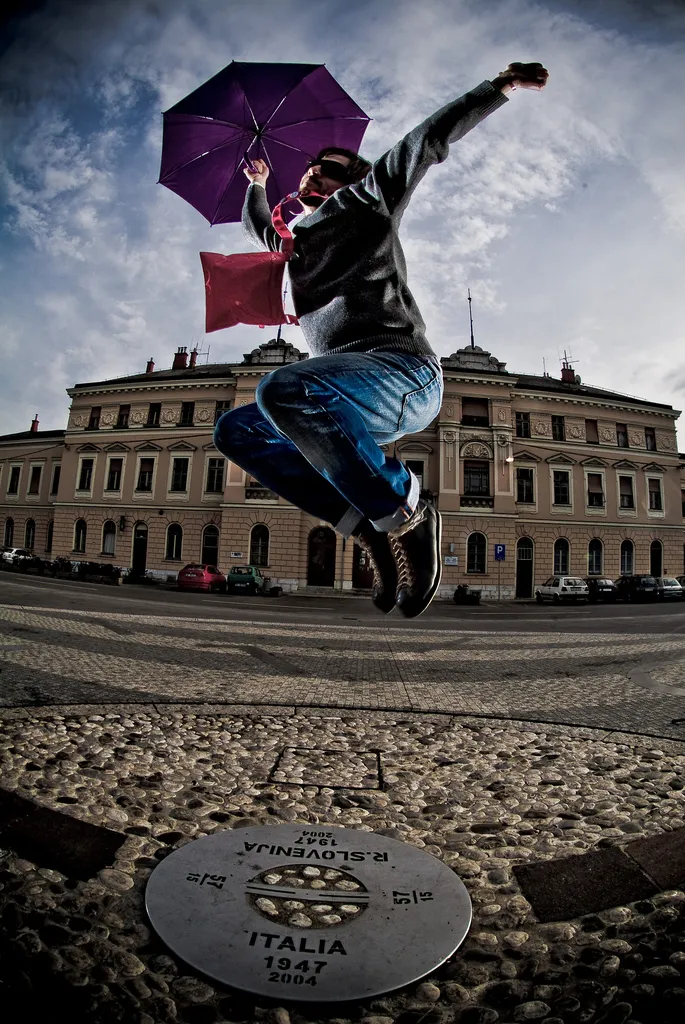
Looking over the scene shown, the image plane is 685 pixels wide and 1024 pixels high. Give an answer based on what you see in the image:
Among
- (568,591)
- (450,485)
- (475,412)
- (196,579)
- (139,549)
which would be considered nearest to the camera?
(196,579)

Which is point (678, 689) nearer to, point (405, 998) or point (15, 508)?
point (405, 998)

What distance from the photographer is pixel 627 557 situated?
2970 cm

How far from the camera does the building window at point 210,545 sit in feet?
92.6

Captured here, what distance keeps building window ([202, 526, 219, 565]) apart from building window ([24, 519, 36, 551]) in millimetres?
14555

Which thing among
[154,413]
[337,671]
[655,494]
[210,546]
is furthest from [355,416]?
[655,494]

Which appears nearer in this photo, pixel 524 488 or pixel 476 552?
pixel 476 552

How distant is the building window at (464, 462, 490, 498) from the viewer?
91.2 feet

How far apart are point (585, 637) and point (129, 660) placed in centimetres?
734

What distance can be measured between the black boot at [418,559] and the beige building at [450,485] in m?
24.8

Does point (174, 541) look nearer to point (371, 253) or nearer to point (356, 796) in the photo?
point (356, 796)

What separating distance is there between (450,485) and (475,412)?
4.65 metres

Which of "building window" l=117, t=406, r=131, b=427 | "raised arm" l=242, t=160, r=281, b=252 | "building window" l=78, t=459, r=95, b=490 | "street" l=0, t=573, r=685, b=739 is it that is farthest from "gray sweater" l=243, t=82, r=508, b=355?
"building window" l=78, t=459, r=95, b=490

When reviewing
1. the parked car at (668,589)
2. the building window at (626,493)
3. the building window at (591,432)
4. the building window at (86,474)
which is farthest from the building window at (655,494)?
the building window at (86,474)

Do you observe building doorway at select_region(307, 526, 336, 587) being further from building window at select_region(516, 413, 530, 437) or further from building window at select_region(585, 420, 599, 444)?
building window at select_region(585, 420, 599, 444)
